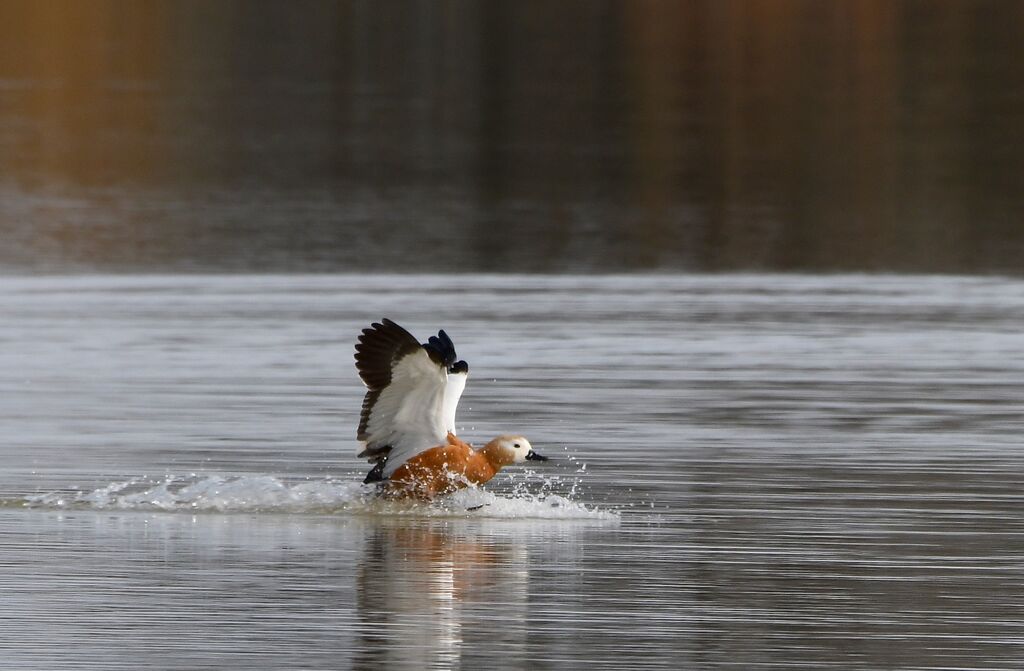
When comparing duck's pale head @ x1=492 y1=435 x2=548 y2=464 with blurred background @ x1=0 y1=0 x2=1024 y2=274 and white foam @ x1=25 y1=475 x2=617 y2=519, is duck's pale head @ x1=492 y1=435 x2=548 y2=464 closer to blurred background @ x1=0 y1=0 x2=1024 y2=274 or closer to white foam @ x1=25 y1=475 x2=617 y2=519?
white foam @ x1=25 y1=475 x2=617 y2=519

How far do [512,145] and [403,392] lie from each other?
33394mm

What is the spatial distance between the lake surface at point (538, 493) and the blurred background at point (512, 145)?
5995mm

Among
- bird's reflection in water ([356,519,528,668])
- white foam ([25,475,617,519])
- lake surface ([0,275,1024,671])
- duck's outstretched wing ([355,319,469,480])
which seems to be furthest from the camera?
duck's outstretched wing ([355,319,469,480])

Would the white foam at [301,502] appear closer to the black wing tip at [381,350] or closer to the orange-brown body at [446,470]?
the orange-brown body at [446,470]

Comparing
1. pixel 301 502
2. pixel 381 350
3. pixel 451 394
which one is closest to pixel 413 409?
pixel 451 394

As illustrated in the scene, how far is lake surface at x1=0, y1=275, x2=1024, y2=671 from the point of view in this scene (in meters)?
9.65

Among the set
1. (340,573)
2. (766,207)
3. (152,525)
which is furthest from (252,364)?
(766,207)

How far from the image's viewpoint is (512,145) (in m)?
46.2

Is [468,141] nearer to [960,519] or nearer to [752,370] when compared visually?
[752,370]

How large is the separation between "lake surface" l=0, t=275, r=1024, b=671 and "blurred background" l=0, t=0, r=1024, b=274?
19.7 feet

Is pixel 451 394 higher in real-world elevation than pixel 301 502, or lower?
higher

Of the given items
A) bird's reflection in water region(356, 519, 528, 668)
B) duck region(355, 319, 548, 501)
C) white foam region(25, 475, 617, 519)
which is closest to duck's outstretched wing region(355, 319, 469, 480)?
duck region(355, 319, 548, 501)

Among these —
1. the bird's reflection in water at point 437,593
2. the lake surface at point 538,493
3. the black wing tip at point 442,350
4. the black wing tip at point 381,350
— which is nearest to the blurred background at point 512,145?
the lake surface at point 538,493

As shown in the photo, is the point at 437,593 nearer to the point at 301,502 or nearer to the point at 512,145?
the point at 301,502
